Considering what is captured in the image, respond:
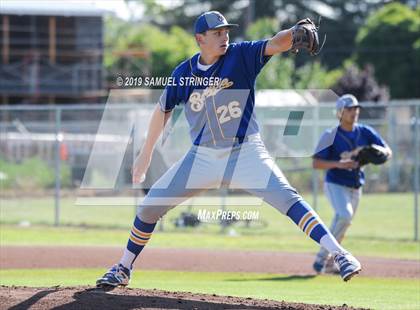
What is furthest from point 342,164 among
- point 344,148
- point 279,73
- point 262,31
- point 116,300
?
point 279,73

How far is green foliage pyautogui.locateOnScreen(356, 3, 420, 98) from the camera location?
52.8 meters

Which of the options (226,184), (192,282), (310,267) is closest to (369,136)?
A: (310,267)

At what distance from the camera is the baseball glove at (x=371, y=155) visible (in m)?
12.7

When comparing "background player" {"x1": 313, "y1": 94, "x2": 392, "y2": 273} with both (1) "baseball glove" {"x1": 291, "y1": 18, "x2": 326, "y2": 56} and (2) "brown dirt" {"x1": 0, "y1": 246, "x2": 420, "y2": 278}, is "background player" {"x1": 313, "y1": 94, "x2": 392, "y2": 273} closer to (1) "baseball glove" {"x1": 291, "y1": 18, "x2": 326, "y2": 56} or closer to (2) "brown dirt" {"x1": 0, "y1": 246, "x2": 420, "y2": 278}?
(2) "brown dirt" {"x1": 0, "y1": 246, "x2": 420, "y2": 278}

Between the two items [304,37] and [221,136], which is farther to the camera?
[221,136]

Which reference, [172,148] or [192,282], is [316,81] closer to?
[172,148]

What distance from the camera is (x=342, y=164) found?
12.6 meters

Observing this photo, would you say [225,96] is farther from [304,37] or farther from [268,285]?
[268,285]

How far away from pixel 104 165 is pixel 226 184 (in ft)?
53.7

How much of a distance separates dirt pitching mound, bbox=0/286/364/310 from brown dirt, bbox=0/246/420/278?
4.89 m

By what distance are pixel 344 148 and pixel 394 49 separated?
1721 inches

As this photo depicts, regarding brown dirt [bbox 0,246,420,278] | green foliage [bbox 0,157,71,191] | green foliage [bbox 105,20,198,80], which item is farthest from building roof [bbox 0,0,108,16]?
brown dirt [bbox 0,246,420,278]

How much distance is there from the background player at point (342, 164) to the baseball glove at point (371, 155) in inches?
2.7

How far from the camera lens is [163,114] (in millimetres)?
8594
